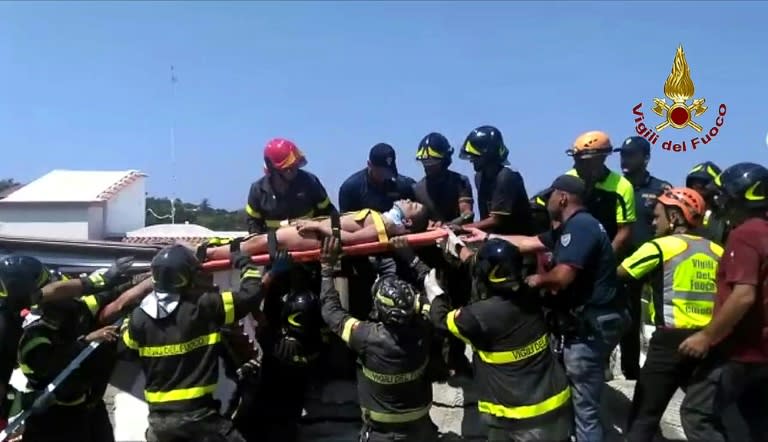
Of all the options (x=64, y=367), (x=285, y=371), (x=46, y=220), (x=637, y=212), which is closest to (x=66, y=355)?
(x=64, y=367)

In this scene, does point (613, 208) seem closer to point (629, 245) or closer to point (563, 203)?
point (629, 245)

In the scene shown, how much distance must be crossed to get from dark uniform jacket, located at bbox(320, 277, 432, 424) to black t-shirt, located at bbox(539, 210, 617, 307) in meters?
1.00

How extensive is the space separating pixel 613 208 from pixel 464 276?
4.24 feet

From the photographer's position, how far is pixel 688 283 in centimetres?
441

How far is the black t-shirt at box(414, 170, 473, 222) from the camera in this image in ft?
20.3

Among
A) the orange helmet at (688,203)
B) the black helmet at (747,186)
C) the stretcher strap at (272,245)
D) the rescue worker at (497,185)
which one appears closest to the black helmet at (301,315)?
the stretcher strap at (272,245)

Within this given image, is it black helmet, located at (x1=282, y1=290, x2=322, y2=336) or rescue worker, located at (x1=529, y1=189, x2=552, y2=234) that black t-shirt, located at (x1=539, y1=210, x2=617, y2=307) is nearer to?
rescue worker, located at (x1=529, y1=189, x2=552, y2=234)

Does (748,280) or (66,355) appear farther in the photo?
(66,355)

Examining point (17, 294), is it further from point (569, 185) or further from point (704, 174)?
point (704, 174)

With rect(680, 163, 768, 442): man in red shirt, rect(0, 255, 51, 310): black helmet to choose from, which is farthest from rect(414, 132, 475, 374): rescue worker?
rect(0, 255, 51, 310): black helmet

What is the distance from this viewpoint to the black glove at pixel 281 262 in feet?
18.1

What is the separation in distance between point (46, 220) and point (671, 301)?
11459mm

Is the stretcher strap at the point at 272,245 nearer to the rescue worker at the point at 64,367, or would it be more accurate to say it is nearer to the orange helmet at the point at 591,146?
the rescue worker at the point at 64,367

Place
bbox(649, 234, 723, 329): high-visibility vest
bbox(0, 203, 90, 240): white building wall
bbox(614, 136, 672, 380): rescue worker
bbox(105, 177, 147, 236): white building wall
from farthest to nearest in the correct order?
1. bbox(105, 177, 147, 236): white building wall
2. bbox(0, 203, 90, 240): white building wall
3. bbox(614, 136, 672, 380): rescue worker
4. bbox(649, 234, 723, 329): high-visibility vest
